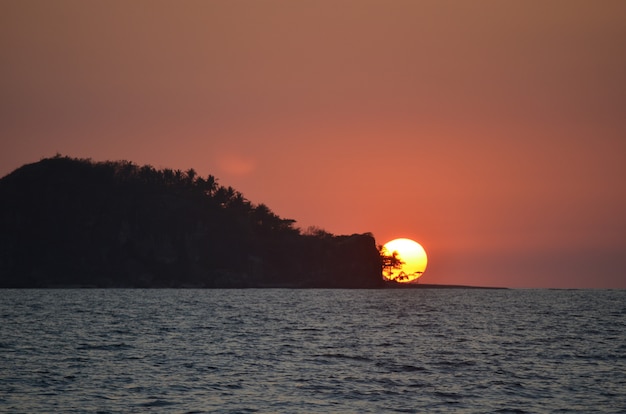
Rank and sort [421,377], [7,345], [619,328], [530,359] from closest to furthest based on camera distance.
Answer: [421,377] < [530,359] < [7,345] < [619,328]

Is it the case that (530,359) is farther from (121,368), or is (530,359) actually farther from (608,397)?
(121,368)

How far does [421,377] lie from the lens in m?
48.6

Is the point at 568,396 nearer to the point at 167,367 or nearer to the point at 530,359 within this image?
the point at 530,359

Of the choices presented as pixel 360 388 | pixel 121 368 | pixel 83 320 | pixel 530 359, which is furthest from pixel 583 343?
pixel 83 320

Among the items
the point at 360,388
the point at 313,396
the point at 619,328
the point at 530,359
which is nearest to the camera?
the point at 313,396

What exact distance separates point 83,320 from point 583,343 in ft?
176

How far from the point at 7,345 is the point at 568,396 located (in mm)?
40941

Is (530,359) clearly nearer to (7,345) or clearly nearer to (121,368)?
(121,368)

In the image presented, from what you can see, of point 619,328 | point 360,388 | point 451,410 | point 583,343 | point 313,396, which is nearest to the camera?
point 451,410

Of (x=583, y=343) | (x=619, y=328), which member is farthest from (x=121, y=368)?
(x=619, y=328)

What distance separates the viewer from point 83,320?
93.7 meters

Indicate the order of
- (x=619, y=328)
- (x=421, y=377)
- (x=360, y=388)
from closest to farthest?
(x=360, y=388) < (x=421, y=377) < (x=619, y=328)

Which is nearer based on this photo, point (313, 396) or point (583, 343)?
point (313, 396)

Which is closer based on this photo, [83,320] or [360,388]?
[360,388]
